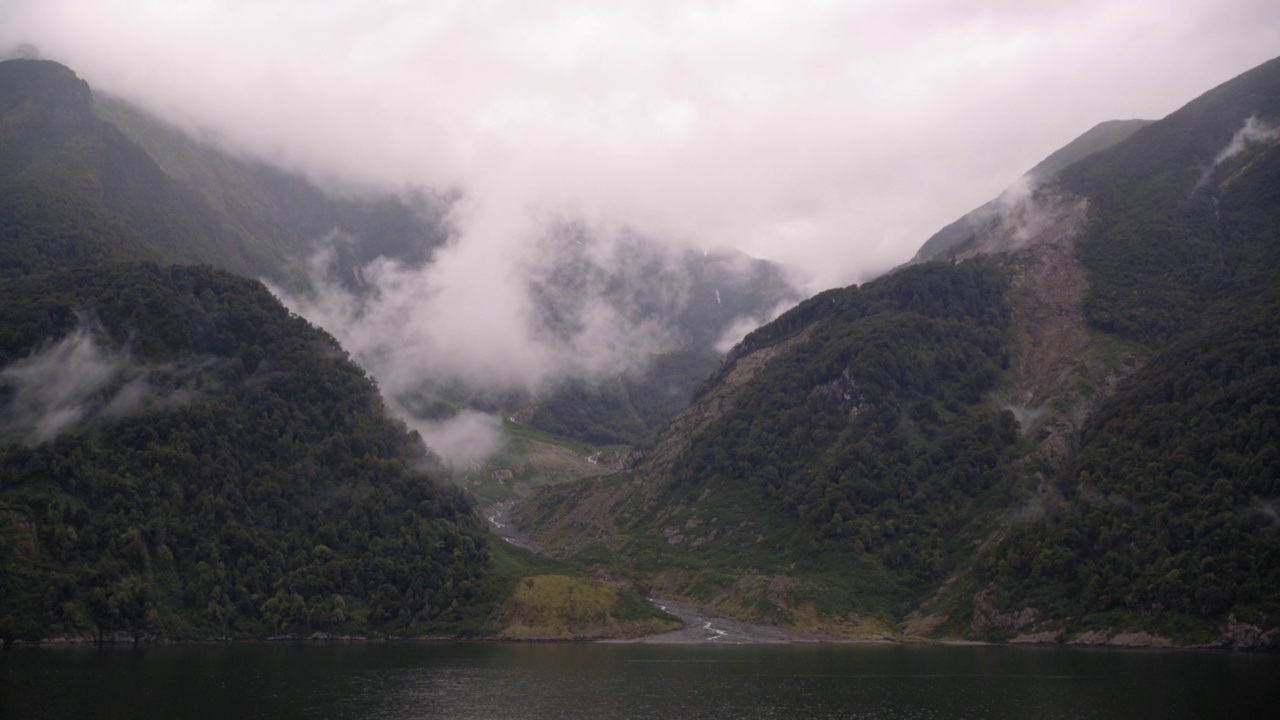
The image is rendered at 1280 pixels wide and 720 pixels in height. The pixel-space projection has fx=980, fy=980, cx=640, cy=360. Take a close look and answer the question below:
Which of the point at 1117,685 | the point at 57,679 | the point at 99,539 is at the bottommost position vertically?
the point at 1117,685

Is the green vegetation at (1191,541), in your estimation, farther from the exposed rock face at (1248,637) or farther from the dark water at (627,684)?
the dark water at (627,684)

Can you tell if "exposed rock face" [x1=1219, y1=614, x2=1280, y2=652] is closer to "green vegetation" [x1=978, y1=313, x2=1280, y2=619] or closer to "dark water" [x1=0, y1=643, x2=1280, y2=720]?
"green vegetation" [x1=978, y1=313, x2=1280, y2=619]

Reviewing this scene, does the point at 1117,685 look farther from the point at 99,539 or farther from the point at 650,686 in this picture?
the point at 99,539

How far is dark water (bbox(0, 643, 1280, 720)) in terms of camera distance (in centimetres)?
11238

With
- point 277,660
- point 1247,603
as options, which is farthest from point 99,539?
point 1247,603

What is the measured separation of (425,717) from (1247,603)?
441ft

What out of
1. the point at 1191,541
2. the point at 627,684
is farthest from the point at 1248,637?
the point at 627,684

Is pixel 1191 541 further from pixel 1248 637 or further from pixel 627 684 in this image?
pixel 627 684

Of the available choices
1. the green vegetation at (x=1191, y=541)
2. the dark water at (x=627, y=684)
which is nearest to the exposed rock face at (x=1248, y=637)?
the green vegetation at (x=1191, y=541)

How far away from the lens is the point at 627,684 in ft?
453

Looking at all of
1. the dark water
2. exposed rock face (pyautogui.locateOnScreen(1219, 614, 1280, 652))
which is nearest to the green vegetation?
exposed rock face (pyautogui.locateOnScreen(1219, 614, 1280, 652))

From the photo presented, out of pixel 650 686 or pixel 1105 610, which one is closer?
pixel 650 686

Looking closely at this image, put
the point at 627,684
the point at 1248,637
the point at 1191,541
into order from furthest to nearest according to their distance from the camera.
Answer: the point at 1191,541 → the point at 1248,637 → the point at 627,684

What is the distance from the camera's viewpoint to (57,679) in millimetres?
125125
